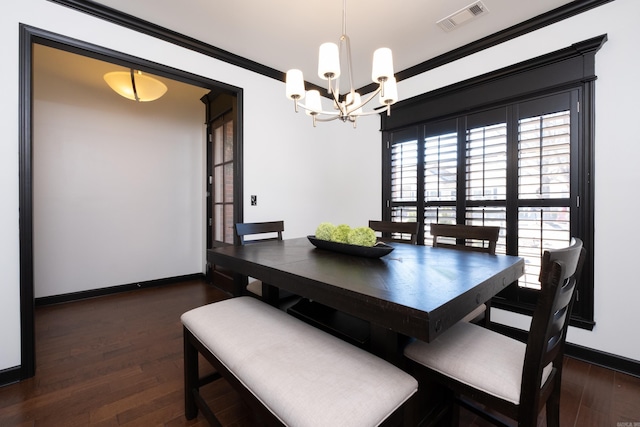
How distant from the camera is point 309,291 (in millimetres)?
1046

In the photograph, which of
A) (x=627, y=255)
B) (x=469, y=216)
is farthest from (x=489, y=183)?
(x=627, y=255)

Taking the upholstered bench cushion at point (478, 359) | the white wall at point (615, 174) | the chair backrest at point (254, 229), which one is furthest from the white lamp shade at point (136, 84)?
the white wall at point (615, 174)

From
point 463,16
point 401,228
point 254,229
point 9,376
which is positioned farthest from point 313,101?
point 9,376

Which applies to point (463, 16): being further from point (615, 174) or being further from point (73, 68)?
point (73, 68)

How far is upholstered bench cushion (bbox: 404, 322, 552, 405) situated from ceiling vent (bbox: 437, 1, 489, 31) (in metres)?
2.26

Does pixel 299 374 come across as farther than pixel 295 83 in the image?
No

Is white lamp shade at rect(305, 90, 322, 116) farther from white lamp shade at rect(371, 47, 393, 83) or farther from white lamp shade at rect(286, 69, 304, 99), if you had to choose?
white lamp shade at rect(371, 47, 393, 83)

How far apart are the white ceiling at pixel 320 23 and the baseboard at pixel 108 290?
2.97 metres

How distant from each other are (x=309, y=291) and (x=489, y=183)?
217 centimetres

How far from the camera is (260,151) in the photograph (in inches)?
118

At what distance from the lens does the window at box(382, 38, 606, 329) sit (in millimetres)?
2004

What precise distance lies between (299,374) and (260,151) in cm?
250

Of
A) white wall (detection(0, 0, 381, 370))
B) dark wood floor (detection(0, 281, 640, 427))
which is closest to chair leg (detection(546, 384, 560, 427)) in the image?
dark wood floor (detection(0, 281, 640, 427))

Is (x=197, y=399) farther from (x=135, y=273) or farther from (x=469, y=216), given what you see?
(x=135, y=273)
